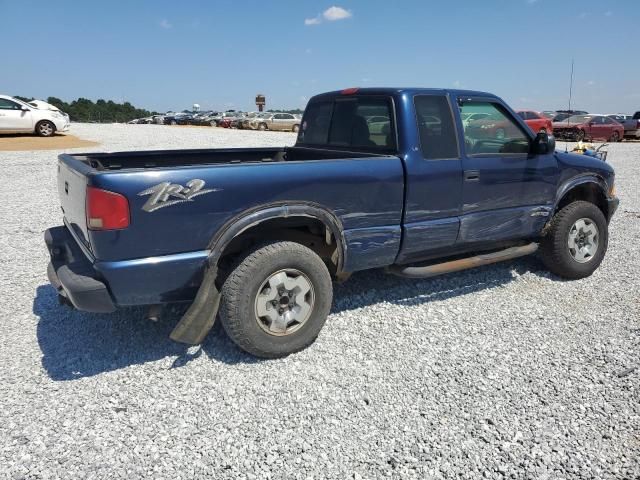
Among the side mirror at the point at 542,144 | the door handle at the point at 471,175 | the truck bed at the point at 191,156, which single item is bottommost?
the door handle at the point at 471,175

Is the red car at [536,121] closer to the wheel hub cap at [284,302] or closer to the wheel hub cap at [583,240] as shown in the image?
the wheel hub cap at [583,240]

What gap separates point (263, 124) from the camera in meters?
35.7

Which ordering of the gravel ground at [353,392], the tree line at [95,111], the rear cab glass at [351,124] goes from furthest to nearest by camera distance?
the tree line at [95,111] → the rear cab glass at [351,124] → the gravel ground at [353,392]

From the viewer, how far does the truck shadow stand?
3354 millimetres

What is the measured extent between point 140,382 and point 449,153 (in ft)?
9.54

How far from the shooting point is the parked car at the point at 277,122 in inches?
1391

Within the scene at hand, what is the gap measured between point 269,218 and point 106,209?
0.99 meters

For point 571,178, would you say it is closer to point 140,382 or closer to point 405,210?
point 405,210

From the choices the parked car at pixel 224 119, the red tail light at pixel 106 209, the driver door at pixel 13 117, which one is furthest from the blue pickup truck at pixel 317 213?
the parked car at pixel 224 119

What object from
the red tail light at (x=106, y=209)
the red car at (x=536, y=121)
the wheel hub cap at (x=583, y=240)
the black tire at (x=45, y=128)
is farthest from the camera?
the red car at (x=536, y=121)

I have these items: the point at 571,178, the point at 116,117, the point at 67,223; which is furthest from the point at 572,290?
the point at 116,117

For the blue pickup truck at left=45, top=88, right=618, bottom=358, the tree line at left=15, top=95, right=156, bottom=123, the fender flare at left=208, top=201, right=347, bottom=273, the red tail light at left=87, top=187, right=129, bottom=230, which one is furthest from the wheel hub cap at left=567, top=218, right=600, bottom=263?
the tree line at left=15, top=95, right=156, bottom=123

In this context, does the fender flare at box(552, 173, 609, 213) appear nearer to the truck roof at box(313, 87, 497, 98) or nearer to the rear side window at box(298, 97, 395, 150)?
the truck roof at box(313, 87, 497, 98)

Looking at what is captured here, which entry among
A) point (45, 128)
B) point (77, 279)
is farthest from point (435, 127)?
point (45, 128)
